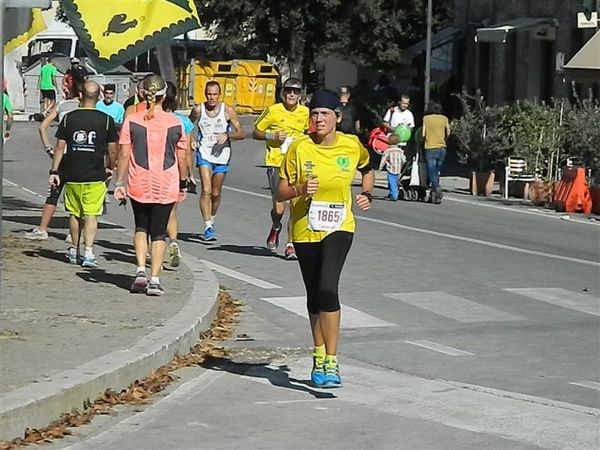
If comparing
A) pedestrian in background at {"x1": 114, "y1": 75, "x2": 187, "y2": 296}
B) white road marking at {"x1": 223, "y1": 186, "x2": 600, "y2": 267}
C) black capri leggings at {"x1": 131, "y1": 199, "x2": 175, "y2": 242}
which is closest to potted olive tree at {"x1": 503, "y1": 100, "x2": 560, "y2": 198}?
white road marking at {"x1": 223, "y1": 186, "x2": 600, "y2": 267}

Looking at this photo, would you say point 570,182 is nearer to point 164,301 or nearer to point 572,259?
point 572,259

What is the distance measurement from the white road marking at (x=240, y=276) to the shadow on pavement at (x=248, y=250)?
883 millimetres

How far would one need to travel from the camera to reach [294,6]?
5284 cm

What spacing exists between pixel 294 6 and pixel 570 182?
102 ft

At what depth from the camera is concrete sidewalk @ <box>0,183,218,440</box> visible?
771cm

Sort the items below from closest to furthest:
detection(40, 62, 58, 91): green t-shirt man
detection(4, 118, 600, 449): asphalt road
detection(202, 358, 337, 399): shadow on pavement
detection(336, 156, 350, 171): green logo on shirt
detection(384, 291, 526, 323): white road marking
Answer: detection(4, 118, 600, 449): asphalt road, detection(202, 358, 337, 399): shadow on pavement, detection(336, 156, 350, 171): green logo on shirt, detection(384, 291, 526, 323): white road marking, detection(40, 62, 58, 91): green t-shirt man

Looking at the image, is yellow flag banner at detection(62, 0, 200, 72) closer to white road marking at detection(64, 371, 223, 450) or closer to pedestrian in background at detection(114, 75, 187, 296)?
pedestrian in background at detection(114, 75, 187, 296)

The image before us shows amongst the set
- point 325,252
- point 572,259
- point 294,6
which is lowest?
point 572,259

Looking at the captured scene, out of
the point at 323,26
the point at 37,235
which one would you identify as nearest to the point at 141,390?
the point at 37,235

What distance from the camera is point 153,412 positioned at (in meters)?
8.09

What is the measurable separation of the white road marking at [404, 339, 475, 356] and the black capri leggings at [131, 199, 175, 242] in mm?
2270

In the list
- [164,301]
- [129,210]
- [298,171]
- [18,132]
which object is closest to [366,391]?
[298,171]

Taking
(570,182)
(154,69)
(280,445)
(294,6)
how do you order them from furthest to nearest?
(154,69), (294,6), (570,182), (280,445)

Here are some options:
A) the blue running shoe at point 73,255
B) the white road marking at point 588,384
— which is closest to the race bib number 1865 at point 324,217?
the white road marking at point 588,384
